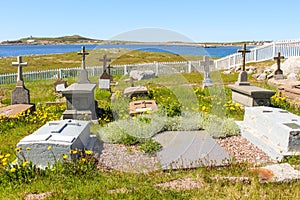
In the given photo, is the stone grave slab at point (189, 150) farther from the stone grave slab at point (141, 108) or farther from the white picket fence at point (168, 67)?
the white picket fence at point (168, 67)

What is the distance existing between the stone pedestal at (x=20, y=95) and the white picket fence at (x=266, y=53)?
56.1ft

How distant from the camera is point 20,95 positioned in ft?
30.5

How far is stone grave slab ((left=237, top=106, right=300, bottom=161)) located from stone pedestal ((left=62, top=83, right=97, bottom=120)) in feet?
11.9

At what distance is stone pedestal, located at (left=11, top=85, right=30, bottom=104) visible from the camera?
9.25 metres

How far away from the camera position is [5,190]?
392 centimetres

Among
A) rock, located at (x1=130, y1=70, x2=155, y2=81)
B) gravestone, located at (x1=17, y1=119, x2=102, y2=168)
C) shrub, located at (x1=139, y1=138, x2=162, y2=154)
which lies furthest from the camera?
rock, located at (x1=130, y1=70, x2=155, y2=81)

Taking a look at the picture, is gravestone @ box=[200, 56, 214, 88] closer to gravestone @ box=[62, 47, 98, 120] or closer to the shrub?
gravestone @ box=[62, 47, 98, 120]

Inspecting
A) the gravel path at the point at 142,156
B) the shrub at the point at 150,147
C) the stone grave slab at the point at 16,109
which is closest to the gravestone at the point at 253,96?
the gravel path at the point at 142,156

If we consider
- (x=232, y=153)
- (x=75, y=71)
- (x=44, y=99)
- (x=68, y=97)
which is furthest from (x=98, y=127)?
(x=75, y=71)

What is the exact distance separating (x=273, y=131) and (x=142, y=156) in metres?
2.43

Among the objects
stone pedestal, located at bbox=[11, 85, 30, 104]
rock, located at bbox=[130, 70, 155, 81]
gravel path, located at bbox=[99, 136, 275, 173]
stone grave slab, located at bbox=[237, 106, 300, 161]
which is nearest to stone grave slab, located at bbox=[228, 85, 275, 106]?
stone grave slab, located at bbox=[237, 106, 300, 161]

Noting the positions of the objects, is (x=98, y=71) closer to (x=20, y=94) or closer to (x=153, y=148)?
(x=20, y=94)

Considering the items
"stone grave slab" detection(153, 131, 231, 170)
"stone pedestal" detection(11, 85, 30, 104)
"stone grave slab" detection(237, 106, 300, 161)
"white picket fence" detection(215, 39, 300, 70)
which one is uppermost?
"white picket fence" detection(215, 39, 300, 70)

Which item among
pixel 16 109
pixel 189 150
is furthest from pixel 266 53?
pixel 189 150
